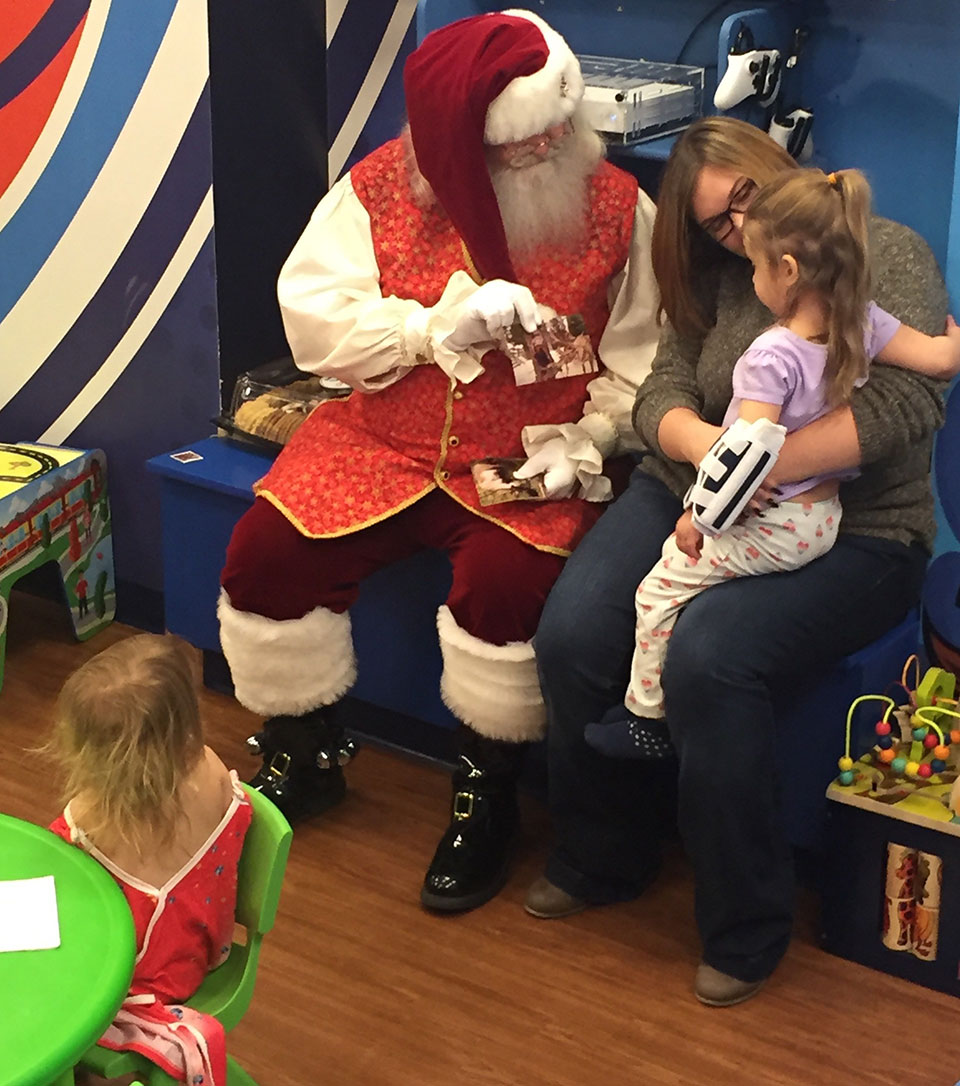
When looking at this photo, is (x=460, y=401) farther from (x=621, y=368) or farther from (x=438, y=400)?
(x=621, y=368)

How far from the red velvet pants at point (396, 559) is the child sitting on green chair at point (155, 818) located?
696 millimetres

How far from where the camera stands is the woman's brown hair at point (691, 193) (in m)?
2.26

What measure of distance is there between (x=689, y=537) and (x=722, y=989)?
0.66 meters

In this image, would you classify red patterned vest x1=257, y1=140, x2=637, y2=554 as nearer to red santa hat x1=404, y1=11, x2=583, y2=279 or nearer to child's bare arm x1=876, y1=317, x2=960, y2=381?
red santa hat x1=404, y1=11, x2=583, y2=279

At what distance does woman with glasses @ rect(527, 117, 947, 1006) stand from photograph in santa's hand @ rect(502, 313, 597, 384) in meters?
0.15

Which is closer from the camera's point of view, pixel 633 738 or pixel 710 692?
pixel 710 692

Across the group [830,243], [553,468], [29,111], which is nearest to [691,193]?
[830,243]

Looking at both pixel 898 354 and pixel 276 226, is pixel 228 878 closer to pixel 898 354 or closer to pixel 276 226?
pixel 898 354

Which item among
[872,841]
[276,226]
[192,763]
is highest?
[276,226]

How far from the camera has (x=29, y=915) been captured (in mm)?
1594

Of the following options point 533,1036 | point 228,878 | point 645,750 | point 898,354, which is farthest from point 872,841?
point 228,878

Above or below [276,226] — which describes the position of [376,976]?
below

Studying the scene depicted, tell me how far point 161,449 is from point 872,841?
1750 millimetres

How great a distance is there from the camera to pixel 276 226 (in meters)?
3.14
